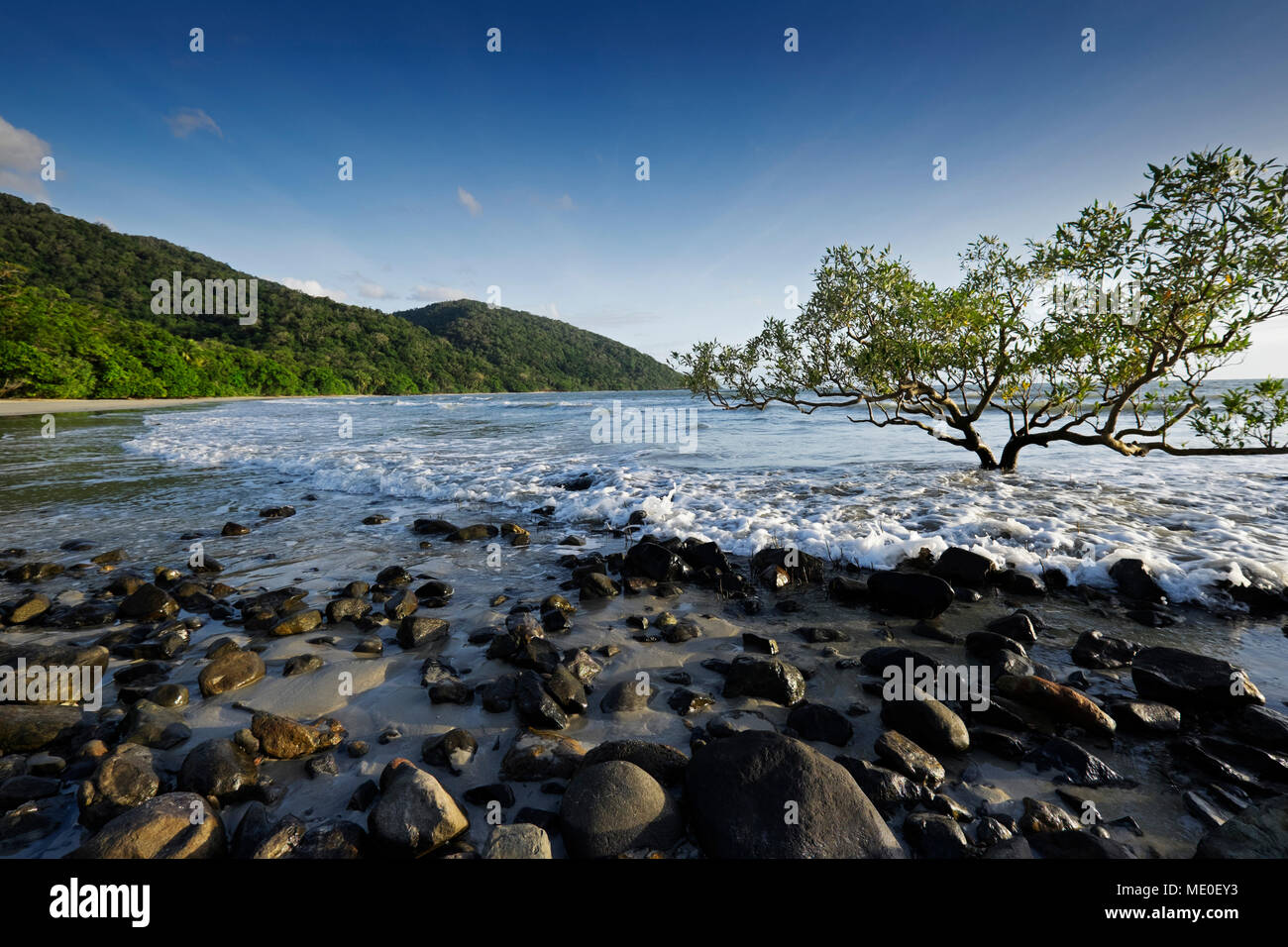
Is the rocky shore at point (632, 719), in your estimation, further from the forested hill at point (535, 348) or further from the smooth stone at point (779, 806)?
the forested hill at point (535, 348)

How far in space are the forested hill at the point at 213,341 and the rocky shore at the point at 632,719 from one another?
6730 centimetres

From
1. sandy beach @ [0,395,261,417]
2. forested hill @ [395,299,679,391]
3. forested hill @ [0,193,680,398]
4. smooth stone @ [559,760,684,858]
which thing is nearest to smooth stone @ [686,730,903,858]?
smooth stone @ [559,760,684,858]

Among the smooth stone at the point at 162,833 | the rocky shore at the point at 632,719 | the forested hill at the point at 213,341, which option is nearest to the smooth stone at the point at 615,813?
the rocky shore at the point at 632,719

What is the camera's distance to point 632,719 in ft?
13.0

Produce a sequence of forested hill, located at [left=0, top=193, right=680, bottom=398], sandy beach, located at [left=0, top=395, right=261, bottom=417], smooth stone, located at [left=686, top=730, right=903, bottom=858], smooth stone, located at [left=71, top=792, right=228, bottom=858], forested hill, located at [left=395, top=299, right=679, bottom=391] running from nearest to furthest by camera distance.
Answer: smooth stone, located at [left=71, top=792, right=228, bottom=858]
smooth stone, located at [left=686, top=730, right=903, bottom=858]
sandy beach, located at [left=0, top=395, right=261, bottom=417]
forested hill, located at [left=0, top=193, right=680, bottom=398]
forested hill, located at [left=395, top=299, right=679, bottom=391]

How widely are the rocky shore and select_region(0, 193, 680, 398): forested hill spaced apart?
67304 millimetres

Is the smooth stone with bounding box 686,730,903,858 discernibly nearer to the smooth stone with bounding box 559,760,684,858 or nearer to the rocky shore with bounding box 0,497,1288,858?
the rocky shore with bounding box 0,497,1288,858

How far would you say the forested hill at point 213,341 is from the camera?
5338cm

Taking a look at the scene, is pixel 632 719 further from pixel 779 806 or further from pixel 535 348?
pixel 535 348

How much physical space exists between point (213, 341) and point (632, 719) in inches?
4364

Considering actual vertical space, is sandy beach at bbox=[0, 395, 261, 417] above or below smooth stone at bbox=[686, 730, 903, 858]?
above

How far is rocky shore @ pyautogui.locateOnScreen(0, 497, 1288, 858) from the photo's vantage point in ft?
9.00
